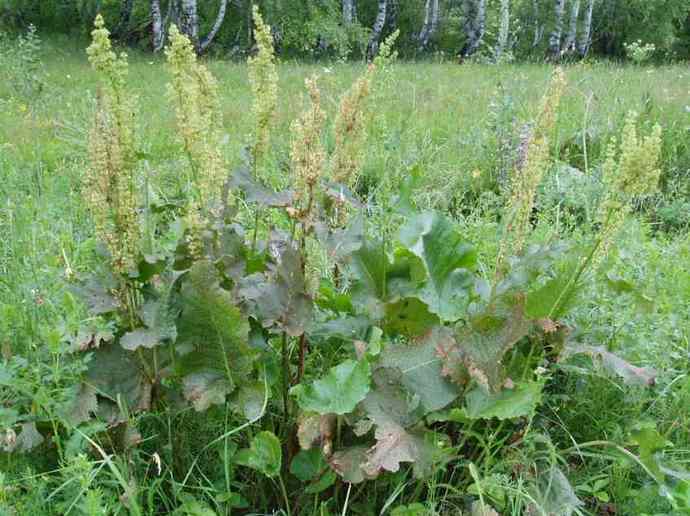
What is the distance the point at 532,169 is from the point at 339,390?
79 centimetres

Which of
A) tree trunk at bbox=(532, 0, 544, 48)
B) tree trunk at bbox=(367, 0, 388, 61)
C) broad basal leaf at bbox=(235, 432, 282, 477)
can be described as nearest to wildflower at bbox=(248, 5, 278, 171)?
broad basal leaf at bbox=(235, 432, 282, 477)

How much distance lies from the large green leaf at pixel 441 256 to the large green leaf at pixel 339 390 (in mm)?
381

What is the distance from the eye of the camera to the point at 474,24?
24.3 m

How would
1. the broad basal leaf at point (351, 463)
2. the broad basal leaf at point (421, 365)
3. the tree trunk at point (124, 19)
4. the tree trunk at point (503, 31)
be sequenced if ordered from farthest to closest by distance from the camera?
1. the tree trunk at point (124, 19)
2. the tree trunk at point (503, 31)
3. the broad basal leaf at point (421, 365)
4. the broad basal leaf at point (351, 463)

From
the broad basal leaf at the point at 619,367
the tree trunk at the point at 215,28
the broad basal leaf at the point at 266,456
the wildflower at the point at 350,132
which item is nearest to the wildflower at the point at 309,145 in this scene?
the wildflower at the point at 350,132

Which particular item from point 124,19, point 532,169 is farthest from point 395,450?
point 124,19

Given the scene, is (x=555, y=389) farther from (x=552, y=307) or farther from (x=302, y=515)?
(x=302, y=515)

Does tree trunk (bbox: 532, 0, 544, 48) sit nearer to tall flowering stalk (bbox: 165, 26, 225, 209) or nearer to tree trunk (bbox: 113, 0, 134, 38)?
tree trunk (bbox: 113, 0, 134, 38)

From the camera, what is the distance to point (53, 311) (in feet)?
7.61

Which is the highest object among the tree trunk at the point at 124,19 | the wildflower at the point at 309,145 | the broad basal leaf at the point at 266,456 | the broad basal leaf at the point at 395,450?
the wildflower at the point at 309,145

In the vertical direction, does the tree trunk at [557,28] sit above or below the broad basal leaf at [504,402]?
below

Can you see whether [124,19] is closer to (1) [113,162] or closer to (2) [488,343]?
(1) [113,162]

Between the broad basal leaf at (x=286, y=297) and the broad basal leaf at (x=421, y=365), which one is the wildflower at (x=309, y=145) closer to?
the broad basal leaf at (x=286, y=297)

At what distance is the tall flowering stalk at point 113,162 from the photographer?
162 centimetres
